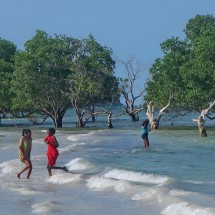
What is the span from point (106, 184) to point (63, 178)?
5.32 ft

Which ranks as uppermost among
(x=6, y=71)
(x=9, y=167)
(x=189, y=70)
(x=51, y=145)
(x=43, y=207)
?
(x=6, y=71)

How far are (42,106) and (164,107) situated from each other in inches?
493

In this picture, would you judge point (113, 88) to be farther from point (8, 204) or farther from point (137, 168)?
point (8, 204)

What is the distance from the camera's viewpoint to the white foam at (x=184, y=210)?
997cm

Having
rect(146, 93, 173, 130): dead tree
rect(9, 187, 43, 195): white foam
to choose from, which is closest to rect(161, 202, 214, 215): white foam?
rect(9, 187, 43, 195): white foam

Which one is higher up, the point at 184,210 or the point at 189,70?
the point at 189,70

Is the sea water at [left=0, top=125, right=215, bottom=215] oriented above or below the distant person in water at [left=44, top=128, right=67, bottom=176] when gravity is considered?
below

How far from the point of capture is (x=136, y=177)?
52.5 ft

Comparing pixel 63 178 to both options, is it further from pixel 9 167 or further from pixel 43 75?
pixel 43 75

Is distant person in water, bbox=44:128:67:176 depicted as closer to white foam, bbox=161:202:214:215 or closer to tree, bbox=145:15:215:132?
white foam, bbox=161:202:214:215

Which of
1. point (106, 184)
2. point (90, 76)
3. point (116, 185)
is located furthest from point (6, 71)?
point (116, 185)

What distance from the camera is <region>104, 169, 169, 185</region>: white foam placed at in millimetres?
15130

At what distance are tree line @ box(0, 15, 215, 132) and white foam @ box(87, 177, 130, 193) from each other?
26.2 metres

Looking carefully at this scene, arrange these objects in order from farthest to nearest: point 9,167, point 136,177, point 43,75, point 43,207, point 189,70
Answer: point 43,75 < point 189,70 < point 9,167 < point 136,177 < point 43,207
